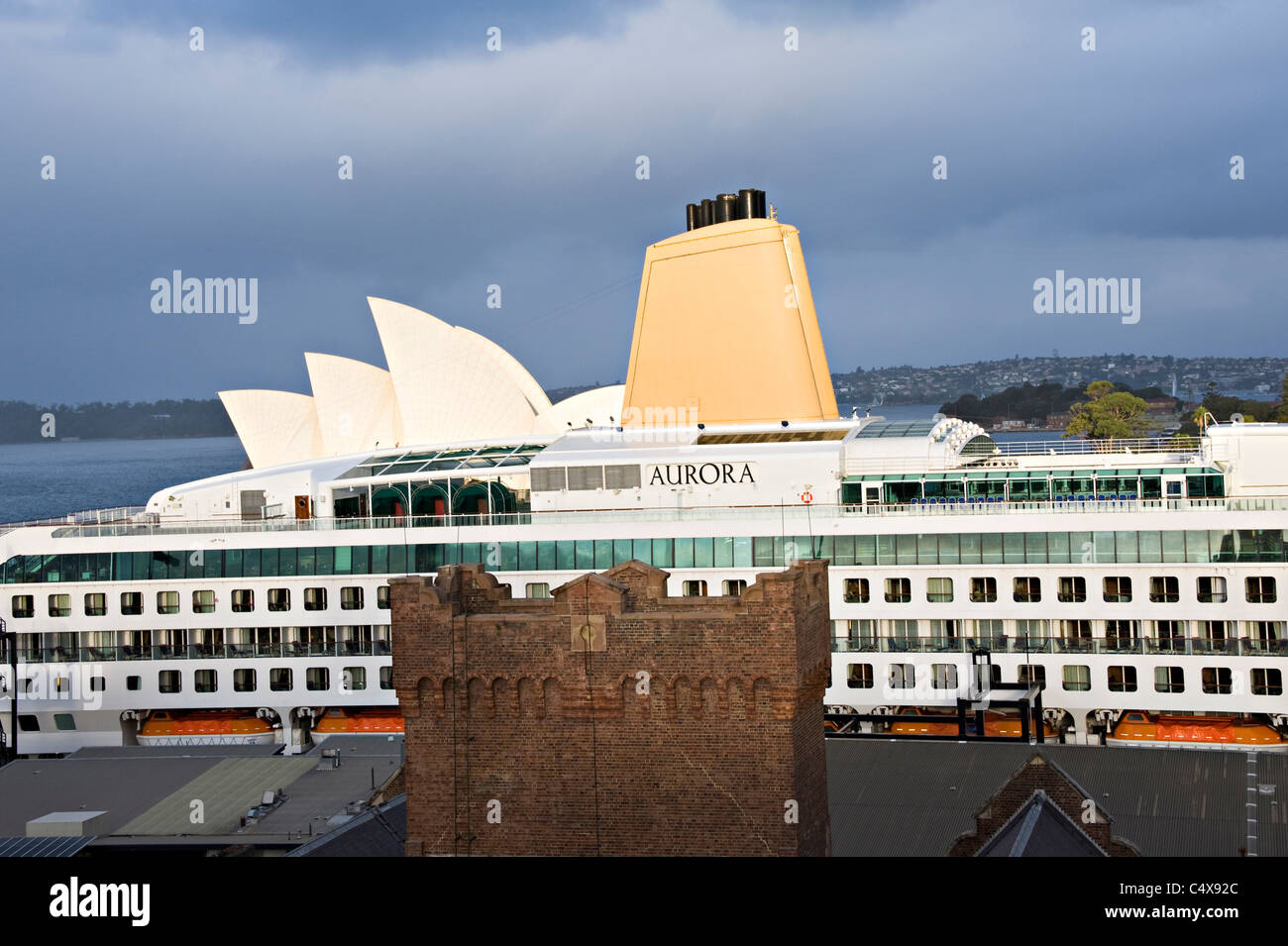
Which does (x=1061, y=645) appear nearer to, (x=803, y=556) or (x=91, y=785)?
(x=803, y=556)

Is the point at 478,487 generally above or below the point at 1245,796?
above

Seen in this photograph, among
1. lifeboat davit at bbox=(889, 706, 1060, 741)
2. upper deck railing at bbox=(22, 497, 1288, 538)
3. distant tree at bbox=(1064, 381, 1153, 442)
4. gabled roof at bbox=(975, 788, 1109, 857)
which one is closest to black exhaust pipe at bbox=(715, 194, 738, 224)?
upper deck railing at bbox=(22, 497, 1288, 538)

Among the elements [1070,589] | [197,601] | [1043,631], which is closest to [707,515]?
[1043,631]

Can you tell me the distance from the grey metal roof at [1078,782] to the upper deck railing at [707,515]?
29.5 feet

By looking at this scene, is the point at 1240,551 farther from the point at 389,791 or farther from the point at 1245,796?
the point at 389,791

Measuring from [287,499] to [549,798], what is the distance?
30888mm

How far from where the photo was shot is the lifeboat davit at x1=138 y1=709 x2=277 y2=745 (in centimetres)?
3738

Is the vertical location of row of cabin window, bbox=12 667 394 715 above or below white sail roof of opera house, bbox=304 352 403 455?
below

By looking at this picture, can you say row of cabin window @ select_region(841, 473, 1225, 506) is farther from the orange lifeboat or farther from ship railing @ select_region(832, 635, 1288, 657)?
the orange lifeboat

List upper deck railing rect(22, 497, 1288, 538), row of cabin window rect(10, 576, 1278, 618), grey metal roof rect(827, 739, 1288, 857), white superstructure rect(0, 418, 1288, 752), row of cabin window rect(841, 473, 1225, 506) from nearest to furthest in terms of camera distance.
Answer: grey metal roof rect(827, 739, 1288, 857) < row of cabin window rect(10, 576, 1278, 618) < white superstructure rect(0, 418, 1288, 752) < upper deck railing rect(22, 497, 1288, 538) < row of cabin window rect(841, 473, 1225, 506)

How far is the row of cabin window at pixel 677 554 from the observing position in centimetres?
3309

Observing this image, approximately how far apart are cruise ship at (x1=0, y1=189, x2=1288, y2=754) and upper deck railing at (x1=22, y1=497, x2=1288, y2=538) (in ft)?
0.30

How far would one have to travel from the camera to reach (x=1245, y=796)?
22.9 metres
